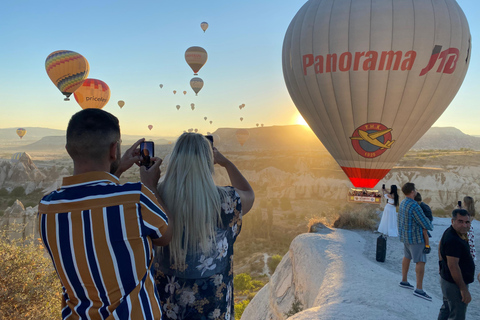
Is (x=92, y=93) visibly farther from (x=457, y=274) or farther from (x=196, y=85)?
(x=457, y=274)

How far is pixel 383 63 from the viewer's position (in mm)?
10211

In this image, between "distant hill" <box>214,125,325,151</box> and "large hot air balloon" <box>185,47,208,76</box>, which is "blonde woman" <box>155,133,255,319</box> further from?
"distant hill" <box>214,125,325,151</box>

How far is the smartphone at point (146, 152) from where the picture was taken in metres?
1.89

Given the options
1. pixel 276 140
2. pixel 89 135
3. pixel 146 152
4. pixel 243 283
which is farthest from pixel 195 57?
pixel 276 140

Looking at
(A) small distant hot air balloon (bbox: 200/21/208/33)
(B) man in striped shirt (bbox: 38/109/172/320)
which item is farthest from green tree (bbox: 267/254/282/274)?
(A) small distant hot air balloon (bbox: 200/21/208/33)

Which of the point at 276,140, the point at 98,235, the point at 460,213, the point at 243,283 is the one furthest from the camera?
the point at 276,140

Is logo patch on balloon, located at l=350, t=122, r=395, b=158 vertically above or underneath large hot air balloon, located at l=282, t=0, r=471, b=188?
underneath

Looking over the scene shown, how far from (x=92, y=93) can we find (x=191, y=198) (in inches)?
886

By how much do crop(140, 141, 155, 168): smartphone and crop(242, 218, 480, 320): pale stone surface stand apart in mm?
3080

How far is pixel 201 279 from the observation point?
195 centimetres

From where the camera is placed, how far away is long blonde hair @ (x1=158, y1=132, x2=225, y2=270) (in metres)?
1.78

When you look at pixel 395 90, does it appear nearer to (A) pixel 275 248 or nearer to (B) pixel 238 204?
(B) pixel 238 204

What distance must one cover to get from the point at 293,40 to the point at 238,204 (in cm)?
1101

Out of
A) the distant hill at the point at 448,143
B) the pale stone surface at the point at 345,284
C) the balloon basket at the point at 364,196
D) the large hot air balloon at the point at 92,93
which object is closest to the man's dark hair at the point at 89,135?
the pale stone surface at the point at 345,284
